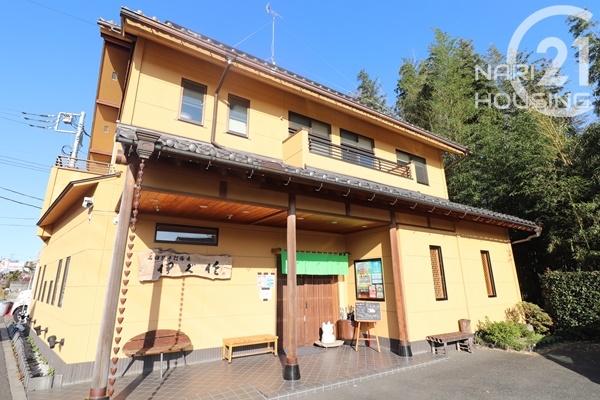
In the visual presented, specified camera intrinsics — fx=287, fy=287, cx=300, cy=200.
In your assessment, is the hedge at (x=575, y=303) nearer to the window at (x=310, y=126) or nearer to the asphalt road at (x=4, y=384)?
the window at (x=310, y=126)

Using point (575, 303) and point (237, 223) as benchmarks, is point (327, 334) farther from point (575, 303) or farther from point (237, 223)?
point (575, 303)

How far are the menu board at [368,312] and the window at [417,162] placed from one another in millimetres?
5446

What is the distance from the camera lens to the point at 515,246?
1165cm

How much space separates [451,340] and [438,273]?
5.75 ft

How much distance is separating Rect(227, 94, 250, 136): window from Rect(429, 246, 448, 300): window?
6.15m

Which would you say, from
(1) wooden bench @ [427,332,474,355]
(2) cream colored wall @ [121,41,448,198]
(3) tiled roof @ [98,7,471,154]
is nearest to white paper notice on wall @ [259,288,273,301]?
(2) cream colored wall @ [121,41,448,198]

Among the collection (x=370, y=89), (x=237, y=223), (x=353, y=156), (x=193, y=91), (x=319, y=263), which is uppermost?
(x=370, y=89)

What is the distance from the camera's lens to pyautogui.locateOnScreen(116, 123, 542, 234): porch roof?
3.94 m

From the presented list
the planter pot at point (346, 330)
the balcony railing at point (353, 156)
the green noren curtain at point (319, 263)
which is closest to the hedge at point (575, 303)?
the balcony railing at point (353, 156)

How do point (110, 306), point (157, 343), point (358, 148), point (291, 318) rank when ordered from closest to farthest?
point (110, 306) → point (291, 318) → point (157, 343) → point (358, 148)

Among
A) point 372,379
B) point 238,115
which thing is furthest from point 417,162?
point 372,379

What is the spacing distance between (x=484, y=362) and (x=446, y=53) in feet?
45.6

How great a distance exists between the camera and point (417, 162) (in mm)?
10906

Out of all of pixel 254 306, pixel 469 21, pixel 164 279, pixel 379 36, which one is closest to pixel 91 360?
pixel 164 279
